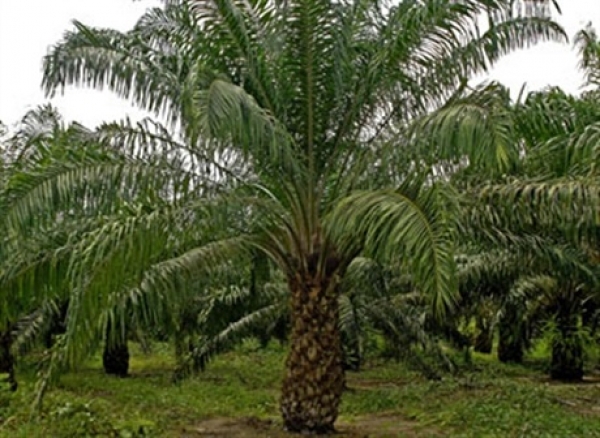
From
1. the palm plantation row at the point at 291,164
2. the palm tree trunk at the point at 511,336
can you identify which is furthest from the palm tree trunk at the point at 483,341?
the palm plantation row at the point at 291,164

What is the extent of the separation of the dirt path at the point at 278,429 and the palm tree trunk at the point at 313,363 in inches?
11.7

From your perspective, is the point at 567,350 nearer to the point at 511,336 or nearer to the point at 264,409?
the point at 511,336

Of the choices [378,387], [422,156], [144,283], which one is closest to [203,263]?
[144,283]

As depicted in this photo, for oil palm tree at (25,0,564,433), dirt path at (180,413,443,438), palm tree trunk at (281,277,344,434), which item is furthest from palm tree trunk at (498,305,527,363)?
oil palm tree at (25,0,564,433)

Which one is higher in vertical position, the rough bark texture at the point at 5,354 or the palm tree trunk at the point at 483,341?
the palm tree trunk at the point at 483,341

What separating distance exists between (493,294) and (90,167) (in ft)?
33.4

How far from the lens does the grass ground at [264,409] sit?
28.5 ft

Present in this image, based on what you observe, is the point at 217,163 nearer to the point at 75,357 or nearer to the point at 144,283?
the point at 144,283

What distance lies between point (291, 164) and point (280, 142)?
43cm

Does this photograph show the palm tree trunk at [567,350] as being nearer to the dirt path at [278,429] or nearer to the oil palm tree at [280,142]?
the dirt path at [278,429]

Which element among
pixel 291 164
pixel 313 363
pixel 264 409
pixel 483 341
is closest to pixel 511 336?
pixel 483 341

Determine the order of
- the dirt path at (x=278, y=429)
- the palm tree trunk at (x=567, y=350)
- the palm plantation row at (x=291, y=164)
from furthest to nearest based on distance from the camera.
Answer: the palm tree trunk at (x=567, y=350)
the dirt path at (x=278, y=429)
the palm plantation row at (x=291, y=164)

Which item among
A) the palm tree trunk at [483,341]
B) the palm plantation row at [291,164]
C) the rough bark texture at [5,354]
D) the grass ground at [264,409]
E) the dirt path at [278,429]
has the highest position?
the palm plantation row at [291,164]

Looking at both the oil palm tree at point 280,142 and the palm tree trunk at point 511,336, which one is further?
the palm tree trunk at point 511,336
